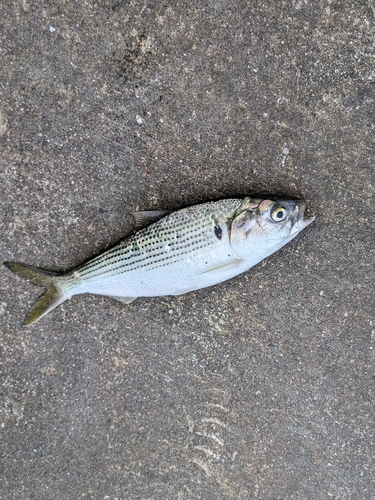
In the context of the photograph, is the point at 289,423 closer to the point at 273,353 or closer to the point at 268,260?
the point at 273,353

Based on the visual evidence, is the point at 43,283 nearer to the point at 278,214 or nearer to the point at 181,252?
the point at 181,252

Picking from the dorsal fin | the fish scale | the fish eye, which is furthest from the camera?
the dorsal fin

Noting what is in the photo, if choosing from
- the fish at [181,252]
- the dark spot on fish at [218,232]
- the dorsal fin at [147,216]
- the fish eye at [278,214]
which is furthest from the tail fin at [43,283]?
the fish eye at [278,214]

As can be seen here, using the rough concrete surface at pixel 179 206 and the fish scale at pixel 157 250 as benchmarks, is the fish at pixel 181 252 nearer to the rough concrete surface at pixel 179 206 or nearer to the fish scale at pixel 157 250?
the fish scale at pixel 157 250

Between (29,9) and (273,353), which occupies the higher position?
(29,9)

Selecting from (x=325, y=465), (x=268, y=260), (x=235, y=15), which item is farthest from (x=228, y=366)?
(x=235, y=15)

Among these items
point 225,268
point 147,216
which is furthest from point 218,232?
point 147,216

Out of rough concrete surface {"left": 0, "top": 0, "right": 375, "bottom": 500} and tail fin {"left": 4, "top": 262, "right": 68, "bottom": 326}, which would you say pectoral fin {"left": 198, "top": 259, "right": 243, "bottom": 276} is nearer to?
rough concrete surface {"left": 0, "top": 0, "right": 375, "bottom": 500}

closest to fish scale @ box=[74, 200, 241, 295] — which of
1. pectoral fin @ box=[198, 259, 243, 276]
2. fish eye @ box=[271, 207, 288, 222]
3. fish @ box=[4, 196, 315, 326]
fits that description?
fish @ box=[4, 196, 315, 326]
